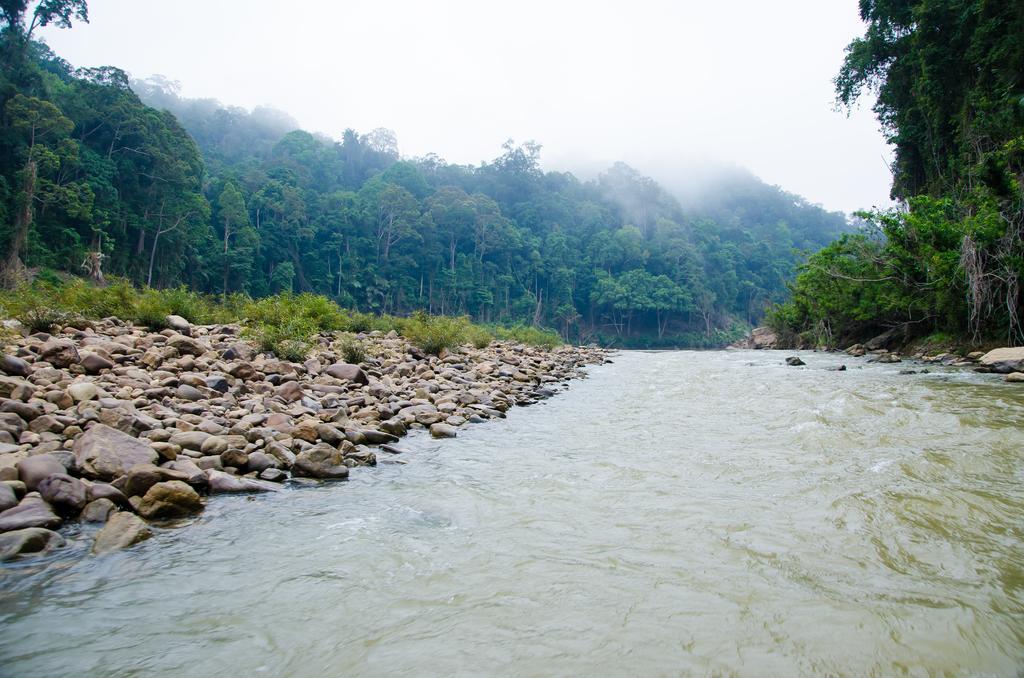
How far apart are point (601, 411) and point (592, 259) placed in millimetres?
55591

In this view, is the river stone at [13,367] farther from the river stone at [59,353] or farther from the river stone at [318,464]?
the river stone at [318,464]

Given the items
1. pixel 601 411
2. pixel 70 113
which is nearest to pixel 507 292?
pixel 70 113

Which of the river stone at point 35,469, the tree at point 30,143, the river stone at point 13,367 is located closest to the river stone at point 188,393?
the river stone at point 13,367

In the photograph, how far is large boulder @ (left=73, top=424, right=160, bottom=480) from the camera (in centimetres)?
322

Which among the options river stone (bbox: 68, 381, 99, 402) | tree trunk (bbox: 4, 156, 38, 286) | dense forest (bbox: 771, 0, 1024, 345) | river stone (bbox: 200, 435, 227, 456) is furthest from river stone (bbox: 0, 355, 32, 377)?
tree trunk (bbox: 4, 156, 38, 286)

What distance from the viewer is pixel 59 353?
5484 millimetres

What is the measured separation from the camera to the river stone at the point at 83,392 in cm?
436

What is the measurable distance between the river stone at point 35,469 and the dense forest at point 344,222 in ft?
57.5

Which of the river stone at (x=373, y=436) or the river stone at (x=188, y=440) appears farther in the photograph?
the river stone at (x=373, y=436)

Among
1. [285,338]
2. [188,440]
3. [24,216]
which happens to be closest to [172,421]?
[188,440]

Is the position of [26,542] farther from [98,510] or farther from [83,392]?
[83,392]

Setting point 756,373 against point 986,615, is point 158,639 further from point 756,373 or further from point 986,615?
point 756,373

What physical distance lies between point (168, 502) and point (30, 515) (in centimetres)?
61

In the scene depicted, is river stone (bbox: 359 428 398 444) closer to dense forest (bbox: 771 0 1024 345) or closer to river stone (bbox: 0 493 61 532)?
river stone (bbox: 0 493 61 532)
